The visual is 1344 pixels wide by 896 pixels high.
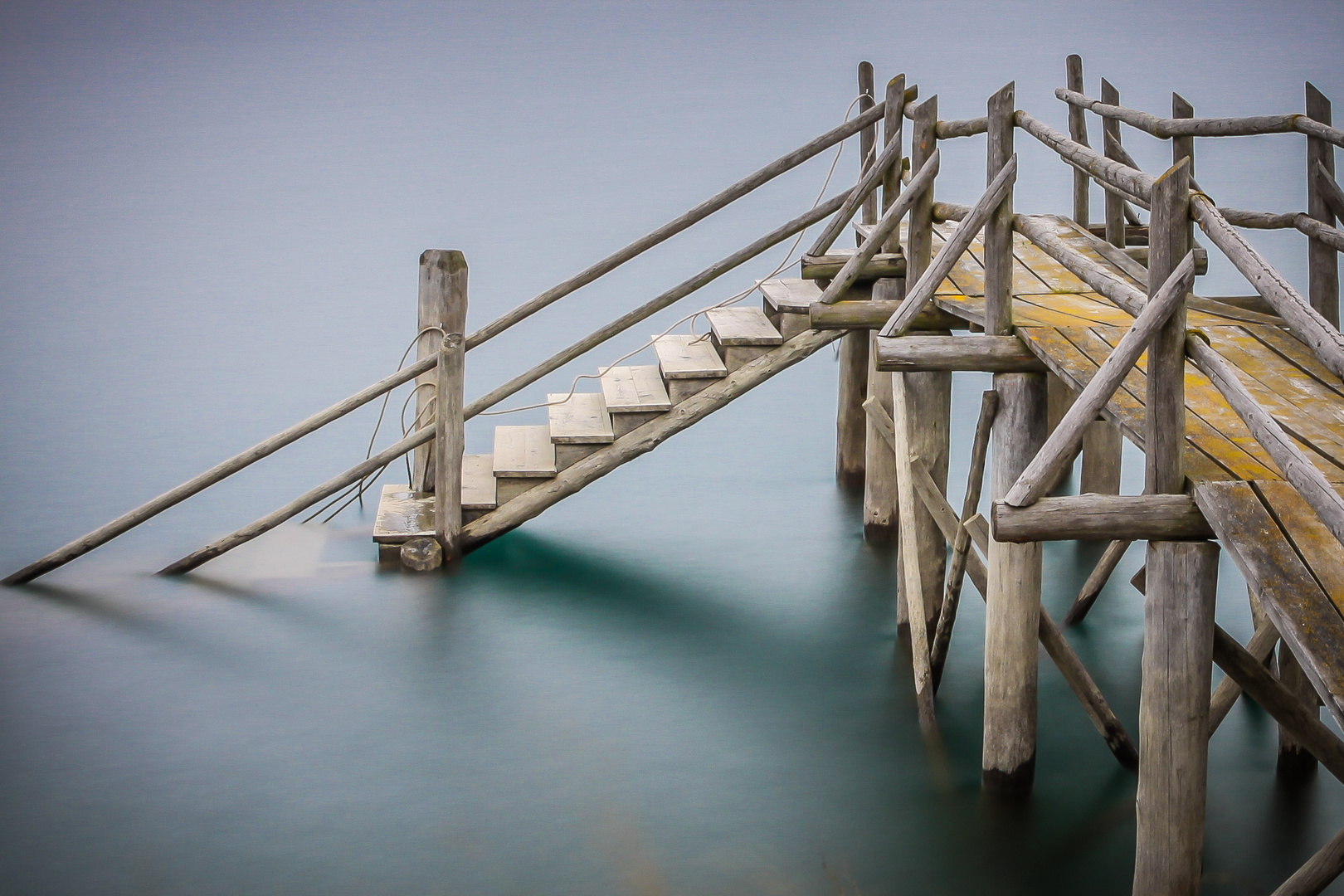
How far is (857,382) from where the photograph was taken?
711cm

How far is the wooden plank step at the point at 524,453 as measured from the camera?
250 inches

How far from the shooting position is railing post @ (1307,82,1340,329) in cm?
412

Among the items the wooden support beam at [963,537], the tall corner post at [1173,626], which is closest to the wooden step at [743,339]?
the wooden support beam at [963,537]

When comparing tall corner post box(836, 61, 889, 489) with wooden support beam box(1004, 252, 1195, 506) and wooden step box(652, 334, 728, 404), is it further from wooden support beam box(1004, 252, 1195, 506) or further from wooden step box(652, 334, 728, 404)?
wooden support beam box(1004, 252, 1195, 506)

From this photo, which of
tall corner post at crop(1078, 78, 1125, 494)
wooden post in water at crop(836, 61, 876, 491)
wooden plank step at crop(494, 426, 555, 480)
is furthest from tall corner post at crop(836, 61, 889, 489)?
wooden plank step at crop(494, 426, 555, 480)

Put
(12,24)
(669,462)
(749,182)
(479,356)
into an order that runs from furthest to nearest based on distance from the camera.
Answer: (12,24) → (479,356) → (669,462) → (749,182)

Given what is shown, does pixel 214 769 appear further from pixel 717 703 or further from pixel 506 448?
pixel 506 448

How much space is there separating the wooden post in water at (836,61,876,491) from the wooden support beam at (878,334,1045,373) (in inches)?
94.4

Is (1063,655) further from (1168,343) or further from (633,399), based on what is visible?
(633,399)

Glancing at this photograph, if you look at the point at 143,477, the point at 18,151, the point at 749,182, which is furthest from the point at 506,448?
the point at 18,151

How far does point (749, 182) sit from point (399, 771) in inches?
118

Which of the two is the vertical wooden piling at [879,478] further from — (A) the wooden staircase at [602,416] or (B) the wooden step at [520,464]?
(B) the wooden step at [520,464]

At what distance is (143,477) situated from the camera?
843 centimetres

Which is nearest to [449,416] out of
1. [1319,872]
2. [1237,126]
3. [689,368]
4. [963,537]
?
[689,368]
